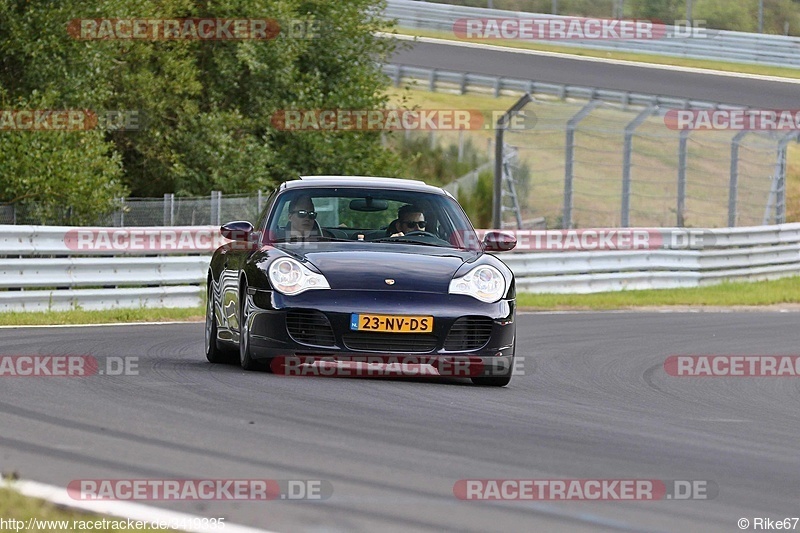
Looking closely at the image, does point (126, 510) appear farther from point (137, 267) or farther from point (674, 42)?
point (674, 42)

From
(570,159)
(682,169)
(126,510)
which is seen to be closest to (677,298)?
(570,159)

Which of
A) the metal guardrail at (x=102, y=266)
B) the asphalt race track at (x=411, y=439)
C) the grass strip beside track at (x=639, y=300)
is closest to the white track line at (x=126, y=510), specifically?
the asphalt race track at (x=411, y=439)

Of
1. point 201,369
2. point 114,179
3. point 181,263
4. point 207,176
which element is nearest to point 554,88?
point 207,176

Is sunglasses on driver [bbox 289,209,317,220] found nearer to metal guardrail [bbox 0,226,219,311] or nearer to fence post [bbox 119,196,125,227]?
metal guardrail [bbox 0,226,219,311]

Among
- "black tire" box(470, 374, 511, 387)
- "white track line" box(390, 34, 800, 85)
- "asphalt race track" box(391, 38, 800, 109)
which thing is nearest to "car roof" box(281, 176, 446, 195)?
"black tire" box(470, 374, 511, 387)

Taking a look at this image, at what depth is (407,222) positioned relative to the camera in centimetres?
1034

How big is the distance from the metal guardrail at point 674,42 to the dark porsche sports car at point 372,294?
3161cm

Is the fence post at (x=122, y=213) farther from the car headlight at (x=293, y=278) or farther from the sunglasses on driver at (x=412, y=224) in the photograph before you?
the car headlight at (x=293, y=278)

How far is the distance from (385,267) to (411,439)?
2.77 m

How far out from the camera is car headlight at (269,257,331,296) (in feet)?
30.2

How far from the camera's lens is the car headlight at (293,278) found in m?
9.20

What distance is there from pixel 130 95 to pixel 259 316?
637 inches

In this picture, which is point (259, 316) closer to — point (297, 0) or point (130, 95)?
point (130, 95)

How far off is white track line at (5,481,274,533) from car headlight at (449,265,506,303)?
437cm
